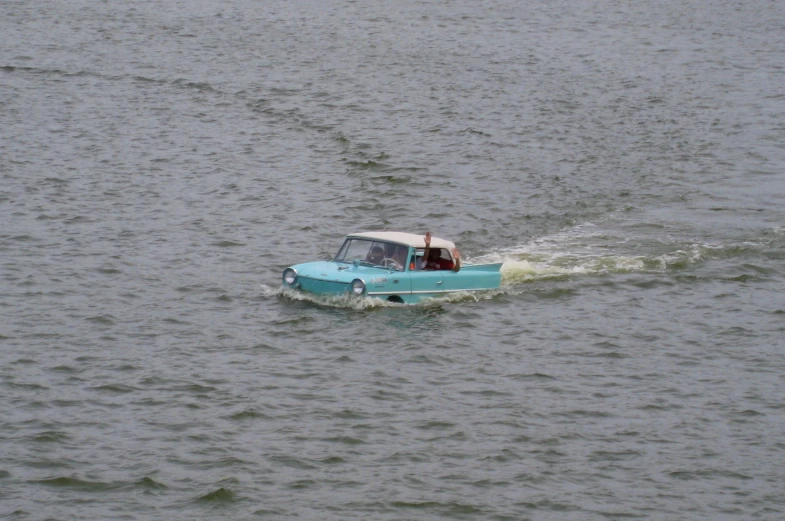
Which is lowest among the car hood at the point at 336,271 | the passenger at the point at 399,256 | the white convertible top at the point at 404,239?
the car hood at the point at 336,271

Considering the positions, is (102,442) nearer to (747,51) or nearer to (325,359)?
(325,359)

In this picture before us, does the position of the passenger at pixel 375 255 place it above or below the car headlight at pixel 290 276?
above

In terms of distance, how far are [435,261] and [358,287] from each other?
2626mm

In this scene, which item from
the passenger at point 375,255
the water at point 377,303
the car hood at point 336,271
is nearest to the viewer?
the water at point 377,303

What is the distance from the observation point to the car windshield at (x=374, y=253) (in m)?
27.0

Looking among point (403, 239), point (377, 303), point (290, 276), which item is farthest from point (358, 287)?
point (403, 239)

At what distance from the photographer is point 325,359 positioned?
2372 centimetres

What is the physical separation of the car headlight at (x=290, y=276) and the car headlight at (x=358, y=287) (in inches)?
55.1

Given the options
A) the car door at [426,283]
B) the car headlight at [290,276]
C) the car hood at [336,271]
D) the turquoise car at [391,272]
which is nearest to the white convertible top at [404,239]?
the turquoise car at [391,272]

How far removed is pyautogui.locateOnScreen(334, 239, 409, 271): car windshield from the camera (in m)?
27.0

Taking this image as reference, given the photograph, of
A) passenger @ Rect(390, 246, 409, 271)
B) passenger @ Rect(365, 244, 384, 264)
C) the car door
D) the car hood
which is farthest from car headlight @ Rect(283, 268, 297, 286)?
the car door

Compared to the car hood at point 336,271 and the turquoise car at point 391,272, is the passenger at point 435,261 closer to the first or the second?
the turquoise car at point 391,272

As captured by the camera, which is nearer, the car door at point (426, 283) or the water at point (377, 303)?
the water at point (377, 303)

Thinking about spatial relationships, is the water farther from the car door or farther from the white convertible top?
the white convertible top
